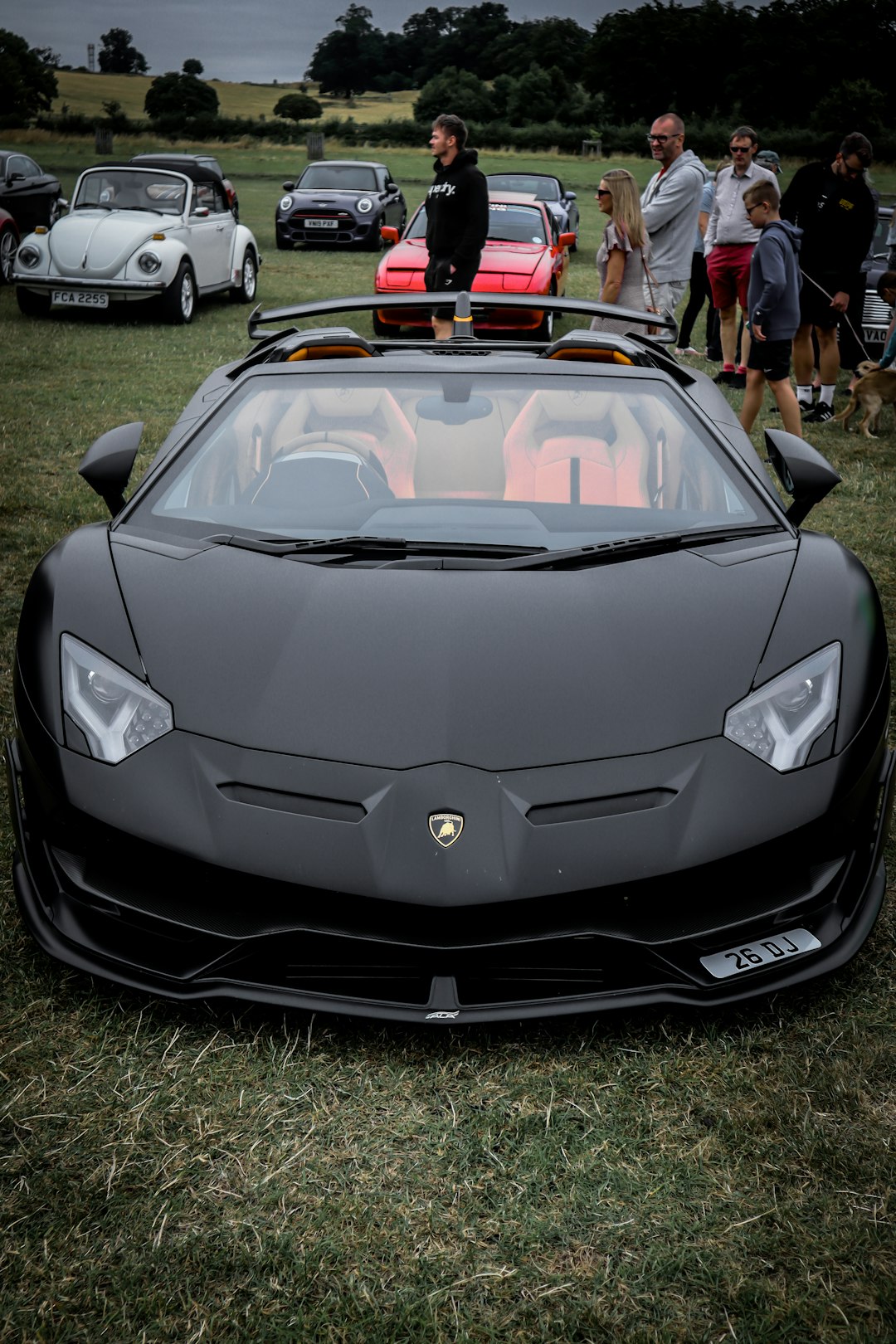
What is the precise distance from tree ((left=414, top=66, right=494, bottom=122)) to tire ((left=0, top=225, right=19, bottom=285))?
213ft

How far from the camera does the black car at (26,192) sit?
49.8 ft

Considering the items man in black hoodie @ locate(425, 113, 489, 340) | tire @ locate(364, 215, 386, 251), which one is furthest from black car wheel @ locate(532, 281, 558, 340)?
tire @ locate(364, 215, 386, 251)

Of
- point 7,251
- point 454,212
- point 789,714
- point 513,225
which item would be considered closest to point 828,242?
point 454,212

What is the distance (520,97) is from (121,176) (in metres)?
73.1

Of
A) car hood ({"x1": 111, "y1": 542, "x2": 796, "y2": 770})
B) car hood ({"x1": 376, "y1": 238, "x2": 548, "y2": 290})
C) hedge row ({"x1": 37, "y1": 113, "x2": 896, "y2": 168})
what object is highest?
hedge row ({"x1": 37, "y1": 113, "x2": 896, "y2": 168})

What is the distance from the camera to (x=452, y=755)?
2021mm

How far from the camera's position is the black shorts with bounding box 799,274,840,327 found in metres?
7.98

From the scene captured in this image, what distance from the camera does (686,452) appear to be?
9.82 ft

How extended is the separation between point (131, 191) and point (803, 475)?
11263mm

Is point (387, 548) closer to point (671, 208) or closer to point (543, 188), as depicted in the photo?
point (671, 208)

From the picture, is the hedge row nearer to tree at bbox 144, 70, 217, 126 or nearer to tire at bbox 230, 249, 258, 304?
tree at bbox 144, 70, 217, 126

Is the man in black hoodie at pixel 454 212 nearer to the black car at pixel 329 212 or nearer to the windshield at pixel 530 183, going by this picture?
the black car at pixel 329 212

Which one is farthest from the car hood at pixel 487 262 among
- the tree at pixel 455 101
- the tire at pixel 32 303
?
the tree at pixel 455 101

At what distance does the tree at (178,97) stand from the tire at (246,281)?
62.0m
